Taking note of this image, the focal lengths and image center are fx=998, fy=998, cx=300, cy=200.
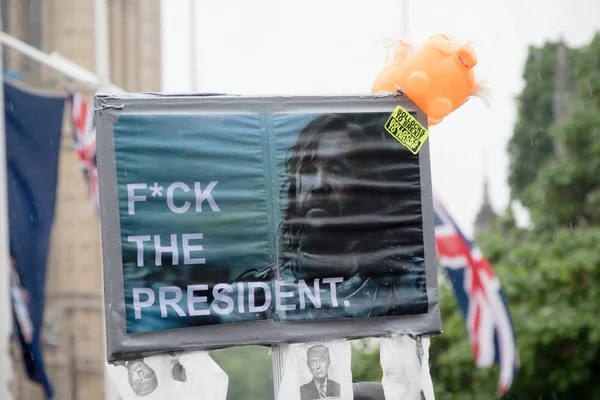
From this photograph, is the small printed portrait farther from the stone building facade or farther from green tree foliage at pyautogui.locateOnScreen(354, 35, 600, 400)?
the stone building facade

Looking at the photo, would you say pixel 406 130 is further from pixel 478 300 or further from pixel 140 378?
pixel 478 300

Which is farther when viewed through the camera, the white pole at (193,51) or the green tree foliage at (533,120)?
the green tree foliage at (533,120)

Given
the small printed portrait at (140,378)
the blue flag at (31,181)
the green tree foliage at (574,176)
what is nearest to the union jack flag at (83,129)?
the blue flag at (31,181)

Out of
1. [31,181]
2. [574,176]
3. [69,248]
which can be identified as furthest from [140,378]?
[69,248]

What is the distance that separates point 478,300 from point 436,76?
5844 mm

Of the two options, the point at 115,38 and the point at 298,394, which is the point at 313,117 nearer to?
the point at 298,394

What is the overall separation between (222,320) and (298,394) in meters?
0.56

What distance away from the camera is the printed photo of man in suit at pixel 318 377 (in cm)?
511

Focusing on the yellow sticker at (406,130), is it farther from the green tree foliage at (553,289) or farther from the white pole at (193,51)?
the white pole at (193,51)

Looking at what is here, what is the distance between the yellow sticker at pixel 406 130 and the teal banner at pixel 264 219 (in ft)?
0.11

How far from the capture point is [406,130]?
537 centimetres

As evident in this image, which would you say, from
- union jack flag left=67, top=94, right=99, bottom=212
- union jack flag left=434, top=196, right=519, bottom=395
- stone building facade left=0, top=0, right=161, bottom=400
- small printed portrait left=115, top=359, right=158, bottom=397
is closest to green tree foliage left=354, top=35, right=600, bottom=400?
union jack flag left=434, top=196, right=519, bottom=395

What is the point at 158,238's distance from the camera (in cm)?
492

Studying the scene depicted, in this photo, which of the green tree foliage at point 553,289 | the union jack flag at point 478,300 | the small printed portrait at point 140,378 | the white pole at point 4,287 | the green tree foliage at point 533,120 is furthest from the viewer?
the green tree foliage at point 533,120
